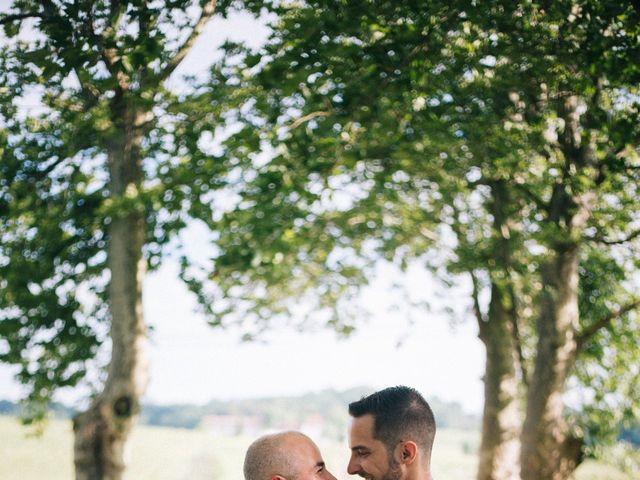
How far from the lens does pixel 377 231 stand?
51.8 ft

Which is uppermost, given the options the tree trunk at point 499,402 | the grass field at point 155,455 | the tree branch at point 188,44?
the tree branch at point 188,44

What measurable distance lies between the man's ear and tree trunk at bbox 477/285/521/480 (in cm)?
962

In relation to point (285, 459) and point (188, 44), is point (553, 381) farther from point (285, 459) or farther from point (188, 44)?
point (285, 459)

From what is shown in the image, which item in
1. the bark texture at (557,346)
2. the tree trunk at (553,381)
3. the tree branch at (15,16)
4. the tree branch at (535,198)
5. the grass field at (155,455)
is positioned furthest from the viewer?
the grass field at (155,455)

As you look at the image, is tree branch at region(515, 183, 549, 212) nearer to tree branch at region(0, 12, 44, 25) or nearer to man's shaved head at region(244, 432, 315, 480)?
tree branch at region(0, 12, 44, 25)

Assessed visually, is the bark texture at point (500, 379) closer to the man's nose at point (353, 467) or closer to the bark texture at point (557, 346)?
the bark texture at point (557, 346)

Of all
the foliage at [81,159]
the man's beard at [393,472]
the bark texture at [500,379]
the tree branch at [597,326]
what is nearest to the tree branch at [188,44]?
the foliage at [81,159]

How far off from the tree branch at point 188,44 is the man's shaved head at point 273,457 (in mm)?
4680

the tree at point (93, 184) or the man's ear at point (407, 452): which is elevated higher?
the tree at point (93, 184)

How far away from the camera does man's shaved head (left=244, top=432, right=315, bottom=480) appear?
3.93 metres

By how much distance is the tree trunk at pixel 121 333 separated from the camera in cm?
960

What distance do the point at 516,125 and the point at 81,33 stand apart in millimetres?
5862

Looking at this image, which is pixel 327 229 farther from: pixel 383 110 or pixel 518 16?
pixel 518 16

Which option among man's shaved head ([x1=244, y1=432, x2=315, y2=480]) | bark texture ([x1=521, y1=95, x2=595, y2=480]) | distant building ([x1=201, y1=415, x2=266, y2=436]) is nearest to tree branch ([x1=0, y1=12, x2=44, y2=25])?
man's shaved head ([x1=244, y1=432, x2=315, y2=480])
